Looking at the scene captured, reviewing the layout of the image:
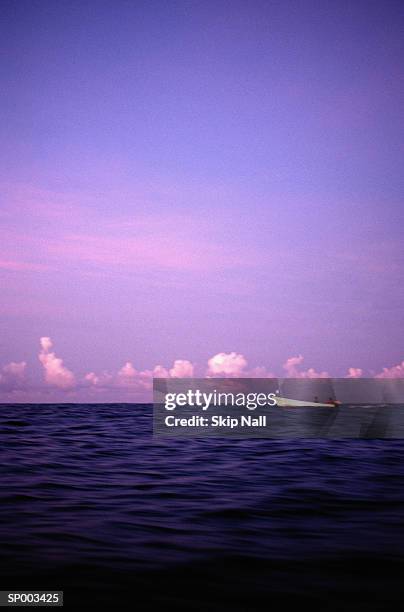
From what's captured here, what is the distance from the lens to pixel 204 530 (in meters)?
9.66

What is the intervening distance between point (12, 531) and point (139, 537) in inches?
86.2

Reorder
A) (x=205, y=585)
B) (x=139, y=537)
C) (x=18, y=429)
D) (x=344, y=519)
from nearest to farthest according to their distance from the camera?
(x=205, y=585)
(x=139, y=537)
(x=344, y=519)
(x=18, y=429)

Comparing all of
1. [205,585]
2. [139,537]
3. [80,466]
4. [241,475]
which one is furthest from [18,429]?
[205,585]

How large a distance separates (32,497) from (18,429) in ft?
61.6

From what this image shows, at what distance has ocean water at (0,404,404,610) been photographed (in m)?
7.02

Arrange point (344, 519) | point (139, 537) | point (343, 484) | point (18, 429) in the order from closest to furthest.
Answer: point (139, 537), point (344, 519), point (343, 484), point (18, 429)

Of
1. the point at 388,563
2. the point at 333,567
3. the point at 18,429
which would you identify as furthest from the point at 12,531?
the point at 18,429

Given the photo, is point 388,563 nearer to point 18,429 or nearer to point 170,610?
point 170,610

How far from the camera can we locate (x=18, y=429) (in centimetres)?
2952

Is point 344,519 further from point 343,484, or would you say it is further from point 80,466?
point 80,466

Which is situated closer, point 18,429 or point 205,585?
point 205,585

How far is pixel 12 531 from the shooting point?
9.27 m

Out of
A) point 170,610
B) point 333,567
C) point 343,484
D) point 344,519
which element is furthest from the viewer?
point 343,484

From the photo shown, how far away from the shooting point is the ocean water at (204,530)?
7023mm
